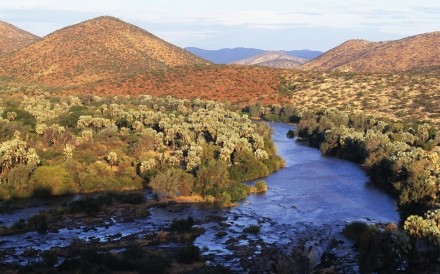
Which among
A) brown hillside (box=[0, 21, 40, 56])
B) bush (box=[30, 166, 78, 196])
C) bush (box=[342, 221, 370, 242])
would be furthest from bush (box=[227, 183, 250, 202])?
brown hillside (box=[0, 21, 40, 56])

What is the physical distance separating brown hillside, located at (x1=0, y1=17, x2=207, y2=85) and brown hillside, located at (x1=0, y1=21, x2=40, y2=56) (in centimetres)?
2718

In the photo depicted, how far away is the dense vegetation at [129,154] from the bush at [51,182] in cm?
7

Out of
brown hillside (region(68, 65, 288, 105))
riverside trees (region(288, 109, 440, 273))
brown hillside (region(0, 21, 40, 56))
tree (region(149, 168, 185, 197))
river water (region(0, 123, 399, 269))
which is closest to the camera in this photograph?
riverside trees (region(288, 109, 440, 273))

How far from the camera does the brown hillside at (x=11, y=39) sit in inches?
6791

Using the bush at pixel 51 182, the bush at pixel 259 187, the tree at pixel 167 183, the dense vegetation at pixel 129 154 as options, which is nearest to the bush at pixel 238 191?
the dense vegetation at pixel 129 154

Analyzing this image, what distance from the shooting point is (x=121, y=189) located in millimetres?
43219

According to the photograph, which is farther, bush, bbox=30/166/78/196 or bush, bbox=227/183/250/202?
bush, bbox=227/183/250/202

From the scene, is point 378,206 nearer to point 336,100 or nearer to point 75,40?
point 336,100

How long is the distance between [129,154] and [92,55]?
91.9 metres

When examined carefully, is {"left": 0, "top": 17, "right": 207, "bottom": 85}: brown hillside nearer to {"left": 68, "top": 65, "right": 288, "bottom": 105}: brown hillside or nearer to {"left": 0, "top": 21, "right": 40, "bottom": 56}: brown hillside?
{"left": 68, "top": 65, "right": 288, "bottom": 105}: brown hillside

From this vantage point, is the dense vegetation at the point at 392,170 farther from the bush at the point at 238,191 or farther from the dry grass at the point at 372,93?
the bush at the point at 238,191

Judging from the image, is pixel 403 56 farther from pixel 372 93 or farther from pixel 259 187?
pixel 259 187

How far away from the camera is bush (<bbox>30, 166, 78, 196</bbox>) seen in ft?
135

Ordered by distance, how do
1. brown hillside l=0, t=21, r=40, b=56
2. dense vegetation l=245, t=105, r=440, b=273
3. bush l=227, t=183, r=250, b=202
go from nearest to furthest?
1. dense vegetation l=245, t=105, r=440, b=273
2. bush l=227, t=183, r=250, b=202
3. brown hillside l=0, t=21, r=40, b=56
